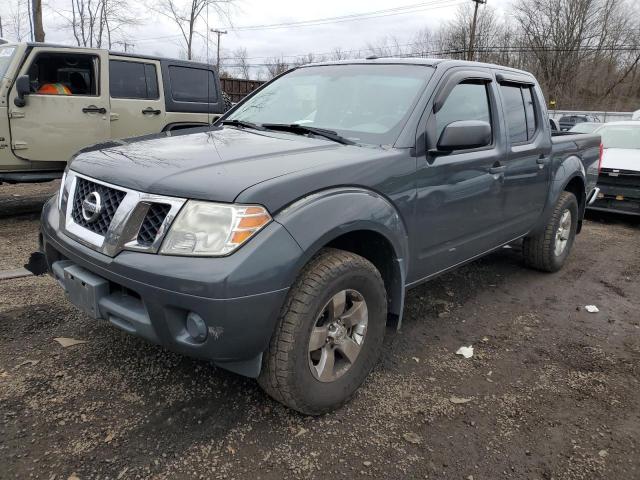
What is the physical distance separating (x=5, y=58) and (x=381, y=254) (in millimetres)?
5762

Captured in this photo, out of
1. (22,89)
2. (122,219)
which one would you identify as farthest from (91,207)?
(22,89)

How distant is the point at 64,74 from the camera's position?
668 centimetres

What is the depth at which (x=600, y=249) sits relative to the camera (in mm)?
6500

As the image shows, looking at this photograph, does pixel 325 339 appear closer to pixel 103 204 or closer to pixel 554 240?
pixel 103 204

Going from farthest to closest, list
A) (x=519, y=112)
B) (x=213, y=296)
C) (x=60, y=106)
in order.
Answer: (x=60, y=106) → (x=519, y=112) → (x=213, y=296)

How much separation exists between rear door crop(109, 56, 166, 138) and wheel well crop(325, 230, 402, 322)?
17.1ft

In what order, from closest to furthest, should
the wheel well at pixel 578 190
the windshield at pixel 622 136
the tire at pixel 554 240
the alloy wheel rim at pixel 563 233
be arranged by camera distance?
the tire at pixel 554 240 → the alloy wheel rim at pixel 563 233 → the wheel well at pixel 578 190 → the windshield at pixel 622 136

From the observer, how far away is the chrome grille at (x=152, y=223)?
2193mm

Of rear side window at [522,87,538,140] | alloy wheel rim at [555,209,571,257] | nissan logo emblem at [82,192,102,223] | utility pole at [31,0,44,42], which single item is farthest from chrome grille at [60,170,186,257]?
utility pole at [31,0,44,42]

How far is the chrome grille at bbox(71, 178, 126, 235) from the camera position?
2.36 meters

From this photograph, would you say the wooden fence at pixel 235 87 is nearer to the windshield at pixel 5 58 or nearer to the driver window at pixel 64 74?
the driver window at pixel 64 74

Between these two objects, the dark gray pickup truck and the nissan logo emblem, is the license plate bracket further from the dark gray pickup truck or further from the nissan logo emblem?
the nissan logo emblem

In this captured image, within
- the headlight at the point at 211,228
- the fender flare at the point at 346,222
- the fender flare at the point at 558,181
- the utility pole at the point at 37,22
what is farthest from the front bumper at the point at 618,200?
the utility pole at the point at 37,22

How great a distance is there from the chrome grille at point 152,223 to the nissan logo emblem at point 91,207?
1.08ft
